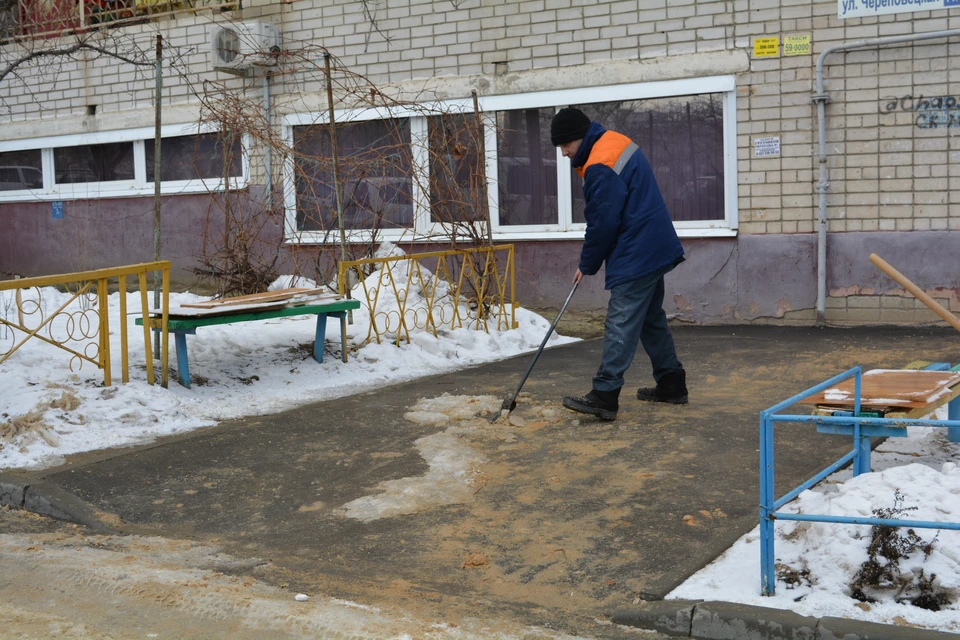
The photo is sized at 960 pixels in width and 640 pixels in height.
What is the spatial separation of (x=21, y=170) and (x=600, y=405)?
12.4 metres

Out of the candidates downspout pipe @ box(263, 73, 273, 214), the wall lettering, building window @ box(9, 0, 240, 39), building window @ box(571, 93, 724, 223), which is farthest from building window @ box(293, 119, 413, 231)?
the wall lettering

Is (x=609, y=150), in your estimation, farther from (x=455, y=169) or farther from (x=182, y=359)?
(x=455, y=169)

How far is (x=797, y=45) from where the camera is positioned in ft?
34.8

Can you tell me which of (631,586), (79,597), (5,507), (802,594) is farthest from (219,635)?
(5,507)

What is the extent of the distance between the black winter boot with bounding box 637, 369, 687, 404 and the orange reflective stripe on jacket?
1446 mm

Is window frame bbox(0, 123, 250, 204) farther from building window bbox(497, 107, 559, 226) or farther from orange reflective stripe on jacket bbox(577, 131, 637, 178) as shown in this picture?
orange reflective stripe on jacket bbox(577, 131, 637, 178)

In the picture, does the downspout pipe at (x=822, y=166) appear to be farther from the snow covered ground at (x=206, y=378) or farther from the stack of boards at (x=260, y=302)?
the stack of boards at (x=260, y=302)

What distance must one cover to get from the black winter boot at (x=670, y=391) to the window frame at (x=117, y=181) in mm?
7848

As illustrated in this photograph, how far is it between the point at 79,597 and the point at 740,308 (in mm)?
8490

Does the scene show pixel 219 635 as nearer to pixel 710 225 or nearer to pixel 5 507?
pixel 5 507

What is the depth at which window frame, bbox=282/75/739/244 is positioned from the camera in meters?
11.1

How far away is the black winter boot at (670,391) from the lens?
682 cm

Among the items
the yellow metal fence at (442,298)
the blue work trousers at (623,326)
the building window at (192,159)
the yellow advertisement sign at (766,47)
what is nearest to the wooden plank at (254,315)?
the yellow metal fence at (442,298)

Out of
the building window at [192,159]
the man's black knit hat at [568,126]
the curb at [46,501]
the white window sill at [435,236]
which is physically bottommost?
the curb at [46,501]
